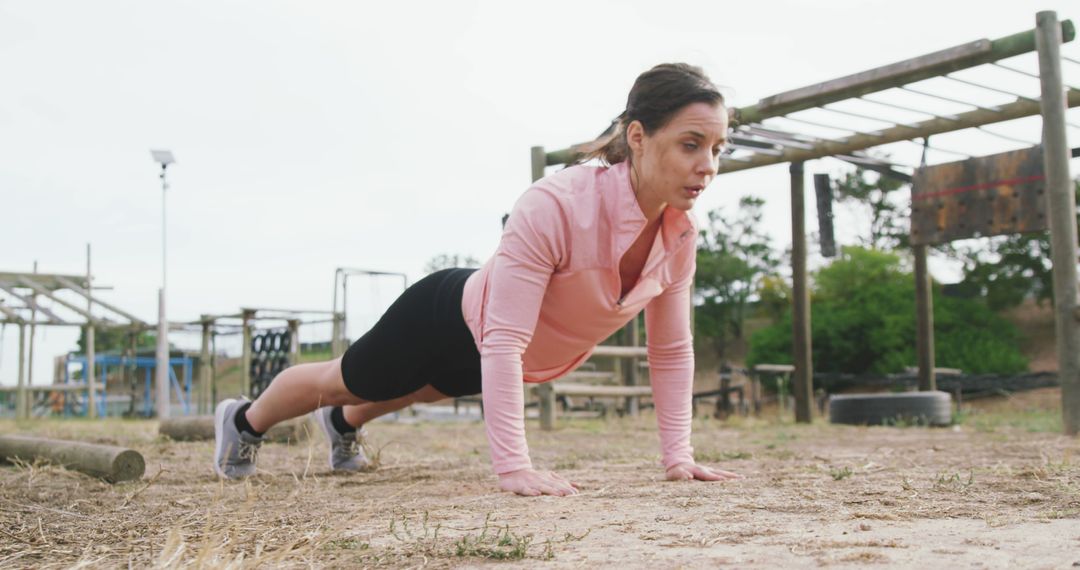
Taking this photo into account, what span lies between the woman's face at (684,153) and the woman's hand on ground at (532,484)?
84cm

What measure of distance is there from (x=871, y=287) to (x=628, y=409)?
13340mm

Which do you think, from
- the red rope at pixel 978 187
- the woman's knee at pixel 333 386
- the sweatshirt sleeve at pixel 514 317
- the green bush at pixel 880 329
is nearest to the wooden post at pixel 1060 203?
the red rope at pixel 978 187

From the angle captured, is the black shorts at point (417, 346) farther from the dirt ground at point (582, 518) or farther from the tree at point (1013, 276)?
the tree at point (1013, 276)

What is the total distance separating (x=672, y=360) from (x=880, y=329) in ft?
64.5

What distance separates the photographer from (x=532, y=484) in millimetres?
2637

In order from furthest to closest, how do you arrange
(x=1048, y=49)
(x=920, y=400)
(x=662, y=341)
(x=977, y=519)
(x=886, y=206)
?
(x=886, y=206) < (x=920, y=400) < (x=1048, y=49) < (x=662, y=341) < (x=977, y=519)

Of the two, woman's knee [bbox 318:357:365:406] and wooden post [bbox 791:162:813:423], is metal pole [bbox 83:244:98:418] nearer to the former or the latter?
wooden post [bbox 791:162:813:423]

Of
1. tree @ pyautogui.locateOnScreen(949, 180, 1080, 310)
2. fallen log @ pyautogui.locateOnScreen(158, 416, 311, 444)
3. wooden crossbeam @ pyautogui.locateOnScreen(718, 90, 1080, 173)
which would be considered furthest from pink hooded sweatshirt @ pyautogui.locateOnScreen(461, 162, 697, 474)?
tree @ pyautogui.locateOnScreen(949, 180, 1080, 310)

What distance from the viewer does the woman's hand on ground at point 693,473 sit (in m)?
3.01

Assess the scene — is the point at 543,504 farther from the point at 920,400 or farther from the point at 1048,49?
the point at 920,400

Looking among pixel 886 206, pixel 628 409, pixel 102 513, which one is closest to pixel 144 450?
pixel 102 513

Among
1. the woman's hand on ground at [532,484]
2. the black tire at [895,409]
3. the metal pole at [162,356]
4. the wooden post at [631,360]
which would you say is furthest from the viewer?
the metal pole at [162,356]

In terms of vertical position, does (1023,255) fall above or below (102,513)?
above

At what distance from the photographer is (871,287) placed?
23406 mm
